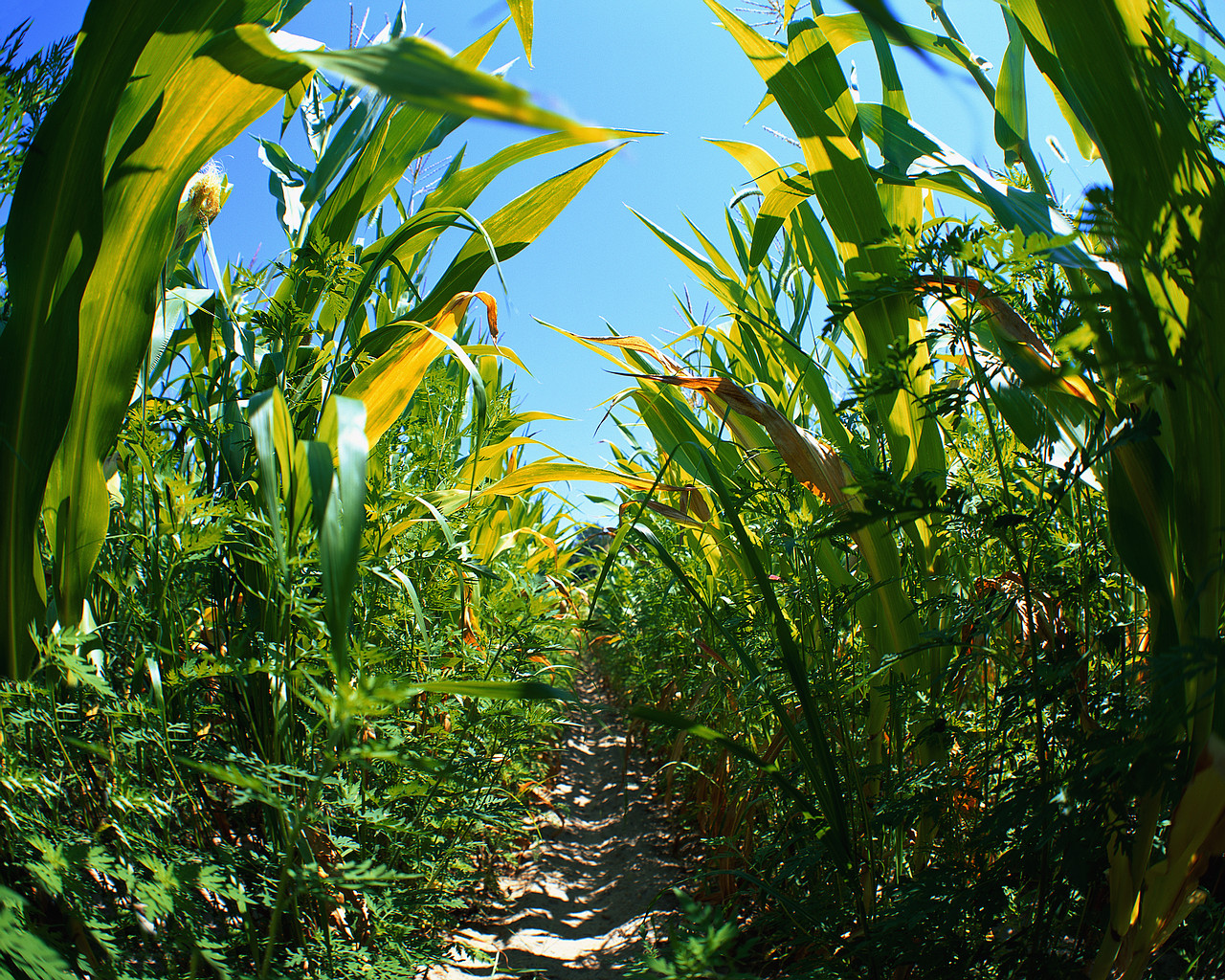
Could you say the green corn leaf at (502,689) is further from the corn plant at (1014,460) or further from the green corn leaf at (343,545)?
the corn plant at (1014,460)

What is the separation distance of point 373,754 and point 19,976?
357 millimetres

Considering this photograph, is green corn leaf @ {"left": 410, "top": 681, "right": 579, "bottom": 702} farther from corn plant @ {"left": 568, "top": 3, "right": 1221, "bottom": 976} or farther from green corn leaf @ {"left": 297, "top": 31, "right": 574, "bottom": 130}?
green corn leaf @ {"left": 297, "top": 31, "right": 574, "bottom": 130}

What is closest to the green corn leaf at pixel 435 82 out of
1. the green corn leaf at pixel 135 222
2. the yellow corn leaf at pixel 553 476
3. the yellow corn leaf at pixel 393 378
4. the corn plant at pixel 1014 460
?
the corn plant at pixel 1014 460

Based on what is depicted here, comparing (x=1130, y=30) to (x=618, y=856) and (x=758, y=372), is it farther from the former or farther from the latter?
(x=618, y=856)

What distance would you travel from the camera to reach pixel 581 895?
5.15ft

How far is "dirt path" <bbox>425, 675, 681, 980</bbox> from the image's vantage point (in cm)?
116

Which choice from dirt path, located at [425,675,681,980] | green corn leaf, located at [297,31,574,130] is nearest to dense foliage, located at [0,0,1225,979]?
green corn leaf, located at [297,31,574,130]

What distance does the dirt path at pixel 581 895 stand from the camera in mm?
1156

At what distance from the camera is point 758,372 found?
3.93 feet

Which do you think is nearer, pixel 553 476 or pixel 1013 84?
pixel 1013 84

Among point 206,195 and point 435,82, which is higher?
point 206,195

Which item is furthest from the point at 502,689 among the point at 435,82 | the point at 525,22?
the point at 525,22

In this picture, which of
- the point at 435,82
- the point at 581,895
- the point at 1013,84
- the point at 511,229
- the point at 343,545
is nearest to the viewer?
the point at 435,82

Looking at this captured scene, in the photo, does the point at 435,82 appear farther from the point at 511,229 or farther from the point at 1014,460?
the point at 511,229
